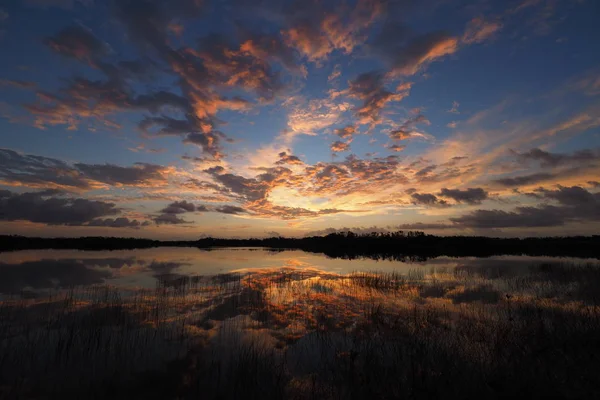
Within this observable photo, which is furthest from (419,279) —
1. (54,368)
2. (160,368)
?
(54,368)

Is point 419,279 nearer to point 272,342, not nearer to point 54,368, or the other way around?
point 272,342

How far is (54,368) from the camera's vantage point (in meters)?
7.98

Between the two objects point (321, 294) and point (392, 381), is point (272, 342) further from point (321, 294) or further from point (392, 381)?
point (321, 294)

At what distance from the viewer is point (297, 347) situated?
31.9 feet

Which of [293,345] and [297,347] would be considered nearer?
[297,347]

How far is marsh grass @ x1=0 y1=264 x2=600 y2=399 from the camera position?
22.1 ft

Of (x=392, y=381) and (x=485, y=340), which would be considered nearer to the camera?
(x=392, y=381)

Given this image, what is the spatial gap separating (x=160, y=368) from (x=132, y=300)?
32.6 feet

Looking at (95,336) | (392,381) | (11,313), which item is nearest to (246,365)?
(392,381)

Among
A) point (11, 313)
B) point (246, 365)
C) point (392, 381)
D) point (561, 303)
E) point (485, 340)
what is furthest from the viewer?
point (561, 303)

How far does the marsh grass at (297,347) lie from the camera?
265 inches

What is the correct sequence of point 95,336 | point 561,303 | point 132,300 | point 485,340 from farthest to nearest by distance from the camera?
1. point 132,300
2. point 561,303
3. point 95,336
4. point 485,340

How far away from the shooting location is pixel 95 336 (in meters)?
10.4

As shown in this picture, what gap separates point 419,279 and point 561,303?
11.0m
